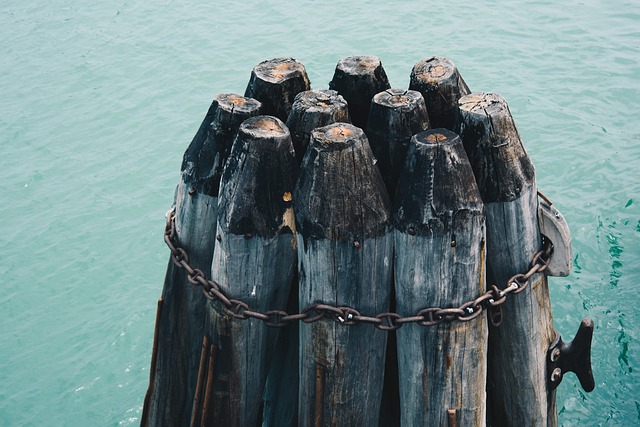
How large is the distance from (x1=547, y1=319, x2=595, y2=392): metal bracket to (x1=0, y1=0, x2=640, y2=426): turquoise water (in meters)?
1.78

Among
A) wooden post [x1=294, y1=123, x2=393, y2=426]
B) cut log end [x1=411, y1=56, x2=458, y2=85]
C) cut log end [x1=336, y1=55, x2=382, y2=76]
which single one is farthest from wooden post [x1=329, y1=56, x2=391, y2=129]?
wooden post [x1=294, y1=123, x2=393, y2=426]

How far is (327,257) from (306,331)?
365mm

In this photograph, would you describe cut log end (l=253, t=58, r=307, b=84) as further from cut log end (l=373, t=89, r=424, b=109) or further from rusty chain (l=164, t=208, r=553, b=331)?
rusty chain (l=164, t=208, r=553, b=331)

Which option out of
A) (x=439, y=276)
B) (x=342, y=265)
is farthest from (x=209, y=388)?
(x=439, y=276)

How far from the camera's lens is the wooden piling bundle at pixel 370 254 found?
8.59 ft

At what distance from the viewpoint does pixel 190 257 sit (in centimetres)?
318

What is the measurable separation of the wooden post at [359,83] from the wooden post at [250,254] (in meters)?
0.50

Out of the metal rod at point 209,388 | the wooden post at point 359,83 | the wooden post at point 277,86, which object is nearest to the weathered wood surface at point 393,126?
the wooden post at point 359,83

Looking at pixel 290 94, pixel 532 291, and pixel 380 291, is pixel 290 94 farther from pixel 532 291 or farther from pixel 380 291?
pixel 532 291

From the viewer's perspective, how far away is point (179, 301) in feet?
10.9

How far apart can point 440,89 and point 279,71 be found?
28.9 inches

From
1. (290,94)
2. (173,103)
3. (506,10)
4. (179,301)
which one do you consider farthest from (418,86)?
(506,10)

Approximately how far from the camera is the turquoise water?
547 cm

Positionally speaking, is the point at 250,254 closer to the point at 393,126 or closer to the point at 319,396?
the point at 319,396
